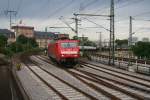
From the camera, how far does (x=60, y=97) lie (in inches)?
721

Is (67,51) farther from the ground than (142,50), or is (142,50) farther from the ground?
(67,51)

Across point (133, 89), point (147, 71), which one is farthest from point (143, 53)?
point (133, 89)

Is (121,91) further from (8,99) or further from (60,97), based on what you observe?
(8,99)

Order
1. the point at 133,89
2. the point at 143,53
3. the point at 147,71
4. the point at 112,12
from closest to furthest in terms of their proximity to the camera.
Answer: the point at 133,89 → the point at 147,71 → the point at 112,12 → the point at 143,53

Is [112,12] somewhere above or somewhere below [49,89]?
above

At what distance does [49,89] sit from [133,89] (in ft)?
17.7

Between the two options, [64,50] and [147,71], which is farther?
[64,50]

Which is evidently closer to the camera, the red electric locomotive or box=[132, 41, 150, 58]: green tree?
the red electric locomotive

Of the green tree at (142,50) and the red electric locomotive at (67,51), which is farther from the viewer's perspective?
the green tree at (142,50)

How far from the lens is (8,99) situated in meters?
17.9

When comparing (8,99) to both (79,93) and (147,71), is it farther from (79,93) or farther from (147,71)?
(147,71)

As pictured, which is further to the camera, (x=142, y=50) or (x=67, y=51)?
(x=142, y=50)

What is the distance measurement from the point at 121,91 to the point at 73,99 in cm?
362

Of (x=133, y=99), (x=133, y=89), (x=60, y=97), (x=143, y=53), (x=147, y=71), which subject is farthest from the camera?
(x=143, y=53)
